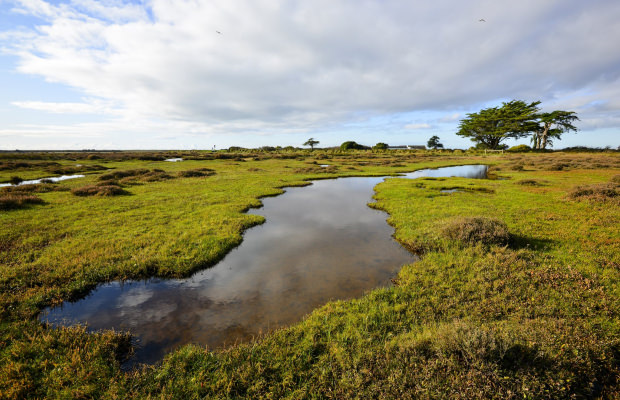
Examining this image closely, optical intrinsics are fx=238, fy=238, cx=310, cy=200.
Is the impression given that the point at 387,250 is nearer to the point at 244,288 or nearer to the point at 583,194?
the point at 244,288

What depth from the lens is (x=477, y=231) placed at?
12.9 metres

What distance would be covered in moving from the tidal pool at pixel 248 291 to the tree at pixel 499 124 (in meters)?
102

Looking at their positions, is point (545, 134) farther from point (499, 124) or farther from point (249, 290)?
point (249, 290)

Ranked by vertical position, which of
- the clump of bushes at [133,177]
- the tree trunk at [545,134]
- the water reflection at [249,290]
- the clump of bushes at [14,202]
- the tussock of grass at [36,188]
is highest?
the tree trunk at [545,134]

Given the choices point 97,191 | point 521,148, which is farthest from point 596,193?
point 521,148

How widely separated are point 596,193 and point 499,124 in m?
90.1

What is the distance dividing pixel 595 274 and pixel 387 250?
312 inches

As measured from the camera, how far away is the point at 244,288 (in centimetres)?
1017

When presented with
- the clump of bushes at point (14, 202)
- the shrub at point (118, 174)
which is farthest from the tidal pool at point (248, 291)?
the shrub at point (118, 174)

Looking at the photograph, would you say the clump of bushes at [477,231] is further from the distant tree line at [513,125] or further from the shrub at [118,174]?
the distant tree line at [513,125]

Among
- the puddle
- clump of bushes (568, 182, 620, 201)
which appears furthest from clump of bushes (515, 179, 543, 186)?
the puddle

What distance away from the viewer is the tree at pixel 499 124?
278 ft

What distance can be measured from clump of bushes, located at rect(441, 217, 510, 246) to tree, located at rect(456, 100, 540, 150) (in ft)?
325

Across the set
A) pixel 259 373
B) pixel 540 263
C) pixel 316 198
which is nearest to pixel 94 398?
pixel 259 373
